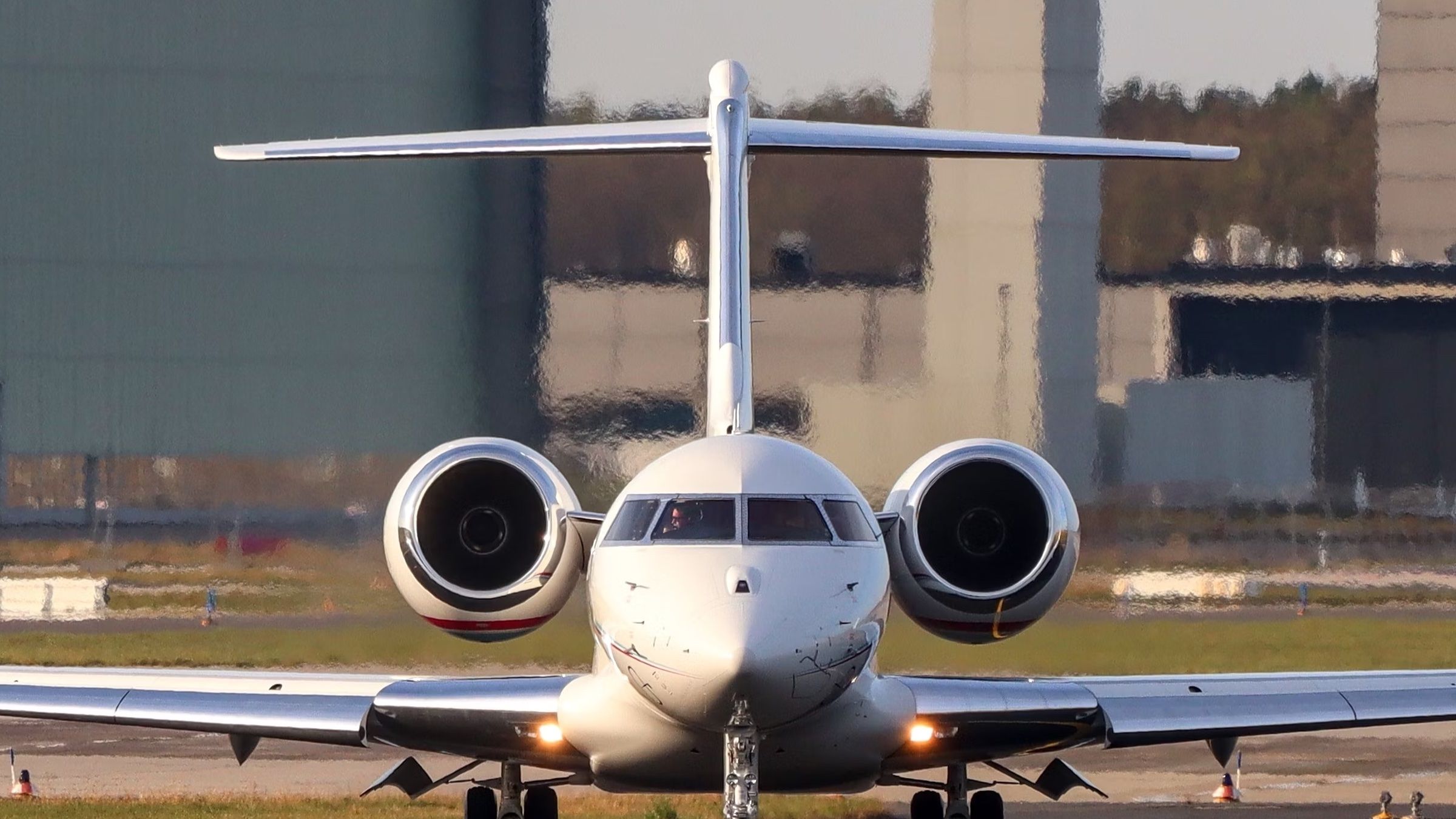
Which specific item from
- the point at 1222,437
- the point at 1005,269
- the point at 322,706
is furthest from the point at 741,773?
the point at 1005,269

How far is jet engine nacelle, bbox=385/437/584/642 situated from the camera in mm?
13078

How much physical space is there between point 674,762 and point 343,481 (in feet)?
34.1

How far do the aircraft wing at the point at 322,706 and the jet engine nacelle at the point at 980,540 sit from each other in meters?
2.18

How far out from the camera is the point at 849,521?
11195 mm


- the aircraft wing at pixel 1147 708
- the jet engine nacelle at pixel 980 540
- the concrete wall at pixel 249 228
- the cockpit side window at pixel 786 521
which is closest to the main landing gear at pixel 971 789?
the aircraft wing at pixel 1147 708

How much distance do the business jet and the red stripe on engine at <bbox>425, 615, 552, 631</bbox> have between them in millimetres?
19

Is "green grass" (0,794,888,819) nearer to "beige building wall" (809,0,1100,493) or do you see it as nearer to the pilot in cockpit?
"beige building wall" (809,0,1100,493)

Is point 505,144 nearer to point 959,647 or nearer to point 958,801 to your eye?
point 958,801

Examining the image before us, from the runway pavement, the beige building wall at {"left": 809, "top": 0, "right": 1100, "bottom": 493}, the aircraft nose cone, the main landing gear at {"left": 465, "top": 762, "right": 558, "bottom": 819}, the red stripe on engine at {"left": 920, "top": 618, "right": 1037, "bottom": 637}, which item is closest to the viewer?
the aircraft nose cone

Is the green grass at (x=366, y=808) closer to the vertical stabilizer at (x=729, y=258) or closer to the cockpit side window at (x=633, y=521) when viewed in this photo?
the vertical stabilizer at (x=729, y=258)

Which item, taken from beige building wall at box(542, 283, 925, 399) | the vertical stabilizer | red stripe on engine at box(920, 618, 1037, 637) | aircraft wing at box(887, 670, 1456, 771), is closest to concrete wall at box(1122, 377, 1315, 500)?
beige building wall at box(542, 283, 925, 399)

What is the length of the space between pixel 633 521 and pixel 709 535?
58 cm

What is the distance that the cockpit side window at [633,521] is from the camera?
11.1 meters

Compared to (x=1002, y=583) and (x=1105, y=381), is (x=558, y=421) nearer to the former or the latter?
(x=1105, y=381)
